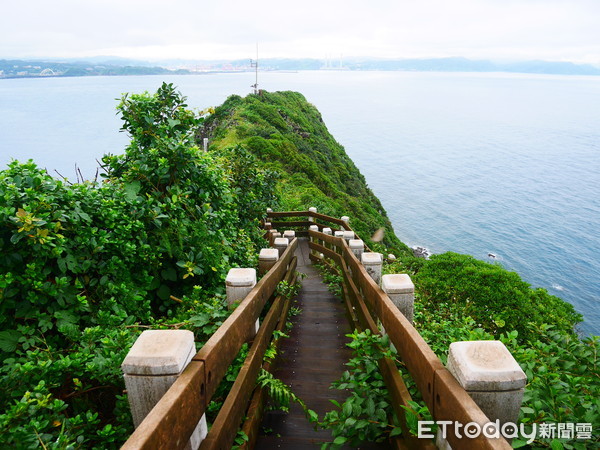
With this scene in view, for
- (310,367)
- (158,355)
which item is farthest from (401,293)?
(158,355)

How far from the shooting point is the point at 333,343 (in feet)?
16.7

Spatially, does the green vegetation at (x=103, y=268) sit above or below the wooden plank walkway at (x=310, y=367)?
above

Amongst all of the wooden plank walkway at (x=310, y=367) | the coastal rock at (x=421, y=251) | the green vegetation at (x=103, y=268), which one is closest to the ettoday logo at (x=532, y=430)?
the wooden plank walkway at (x=310, y=367)

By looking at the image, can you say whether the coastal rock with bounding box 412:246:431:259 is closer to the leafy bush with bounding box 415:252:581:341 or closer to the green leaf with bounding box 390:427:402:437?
the leafy bush with bounding box 415:252:581:341

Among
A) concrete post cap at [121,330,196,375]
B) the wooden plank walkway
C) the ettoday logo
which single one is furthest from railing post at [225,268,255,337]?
the ettoday logo

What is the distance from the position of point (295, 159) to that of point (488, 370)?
2480cm

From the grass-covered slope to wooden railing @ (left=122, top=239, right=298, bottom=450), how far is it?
13.2m

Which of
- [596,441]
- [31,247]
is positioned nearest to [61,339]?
[31,247]

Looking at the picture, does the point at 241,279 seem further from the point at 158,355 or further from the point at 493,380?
the point at 493,380

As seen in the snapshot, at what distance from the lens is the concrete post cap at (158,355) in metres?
1.83

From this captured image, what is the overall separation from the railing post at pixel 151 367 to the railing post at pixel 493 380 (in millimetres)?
1242

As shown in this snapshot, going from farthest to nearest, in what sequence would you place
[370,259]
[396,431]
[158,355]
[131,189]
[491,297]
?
[491,297]
[370,259]
[131,189]
[396,431]
[158,355]

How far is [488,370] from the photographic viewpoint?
174 cm

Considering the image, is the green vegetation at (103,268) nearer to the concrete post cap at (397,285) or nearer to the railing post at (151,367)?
the railing post at (151,367)
